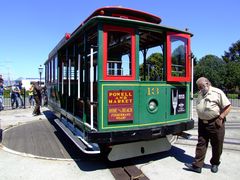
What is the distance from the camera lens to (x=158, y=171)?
5195 mm

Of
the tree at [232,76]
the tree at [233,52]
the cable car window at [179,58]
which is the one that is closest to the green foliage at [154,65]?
the cable car window at [179,58]

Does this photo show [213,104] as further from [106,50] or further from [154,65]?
[154,65]

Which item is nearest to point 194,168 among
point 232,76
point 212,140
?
point 212,140

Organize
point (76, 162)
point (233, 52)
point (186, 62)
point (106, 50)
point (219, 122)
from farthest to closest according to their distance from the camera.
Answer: point (233, 52) → point (186, 62) → point (76, 162) → point (106, 50) → point (219, 122)

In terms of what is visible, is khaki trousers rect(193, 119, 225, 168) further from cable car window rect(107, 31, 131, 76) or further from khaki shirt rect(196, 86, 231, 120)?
cable car window rect(107, 31, 131, 76)

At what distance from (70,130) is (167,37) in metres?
3.38

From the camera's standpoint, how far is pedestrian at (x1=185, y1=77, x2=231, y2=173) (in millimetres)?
4984

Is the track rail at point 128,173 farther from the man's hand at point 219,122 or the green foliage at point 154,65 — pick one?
the green foliage at point 154,65

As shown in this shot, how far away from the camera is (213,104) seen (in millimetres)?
5016

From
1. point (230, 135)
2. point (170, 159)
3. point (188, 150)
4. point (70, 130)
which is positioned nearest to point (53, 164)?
point (70, 130)

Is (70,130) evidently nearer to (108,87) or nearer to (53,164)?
(53,164)

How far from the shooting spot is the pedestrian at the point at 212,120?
4.98 meters

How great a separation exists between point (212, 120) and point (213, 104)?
29 cm

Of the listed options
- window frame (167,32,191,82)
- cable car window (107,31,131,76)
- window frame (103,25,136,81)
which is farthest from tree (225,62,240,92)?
window frame (103,25,136,81)
